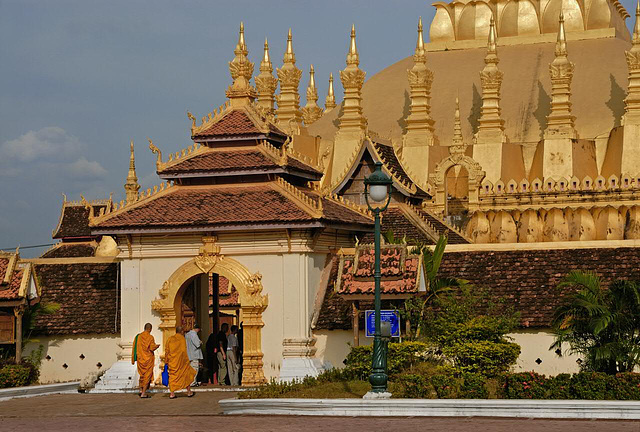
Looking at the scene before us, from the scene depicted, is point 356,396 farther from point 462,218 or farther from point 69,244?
point 69,244

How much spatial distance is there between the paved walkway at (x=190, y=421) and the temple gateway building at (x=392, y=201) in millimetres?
2742

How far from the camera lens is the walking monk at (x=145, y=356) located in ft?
82.4

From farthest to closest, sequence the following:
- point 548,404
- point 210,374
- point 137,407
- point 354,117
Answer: point 354,117, point 210,374, point 137,407, point 548,404

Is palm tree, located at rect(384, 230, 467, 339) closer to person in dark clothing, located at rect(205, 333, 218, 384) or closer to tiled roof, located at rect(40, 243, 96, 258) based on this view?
person in dark clothing, located at rect(205, 333, 218, 384)

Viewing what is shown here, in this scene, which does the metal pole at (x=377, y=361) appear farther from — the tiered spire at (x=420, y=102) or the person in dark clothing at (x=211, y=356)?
the tiered spire at (x=420, y=102)

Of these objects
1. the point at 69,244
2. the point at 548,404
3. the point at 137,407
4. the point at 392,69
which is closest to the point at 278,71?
the point at 392,69

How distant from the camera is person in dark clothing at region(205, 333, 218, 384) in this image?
91.5 ft

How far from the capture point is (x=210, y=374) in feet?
92.8

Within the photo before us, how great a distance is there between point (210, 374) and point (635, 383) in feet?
34.2

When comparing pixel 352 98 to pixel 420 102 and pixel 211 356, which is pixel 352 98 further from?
pixel 211 356

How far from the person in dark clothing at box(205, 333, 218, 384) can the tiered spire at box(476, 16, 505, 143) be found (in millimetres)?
20781

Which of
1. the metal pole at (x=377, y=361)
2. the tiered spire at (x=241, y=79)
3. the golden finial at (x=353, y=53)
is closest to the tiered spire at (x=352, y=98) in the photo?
the golden finial at (x=353, y=53)

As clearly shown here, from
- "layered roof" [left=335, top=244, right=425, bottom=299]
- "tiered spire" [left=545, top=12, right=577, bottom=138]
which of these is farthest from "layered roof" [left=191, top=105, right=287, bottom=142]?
"tiered spire" [left=545, top=12, right=577, bottom=138]

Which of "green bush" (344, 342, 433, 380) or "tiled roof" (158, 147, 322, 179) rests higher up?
"tiled roof" (158, 147, 322, 179)
